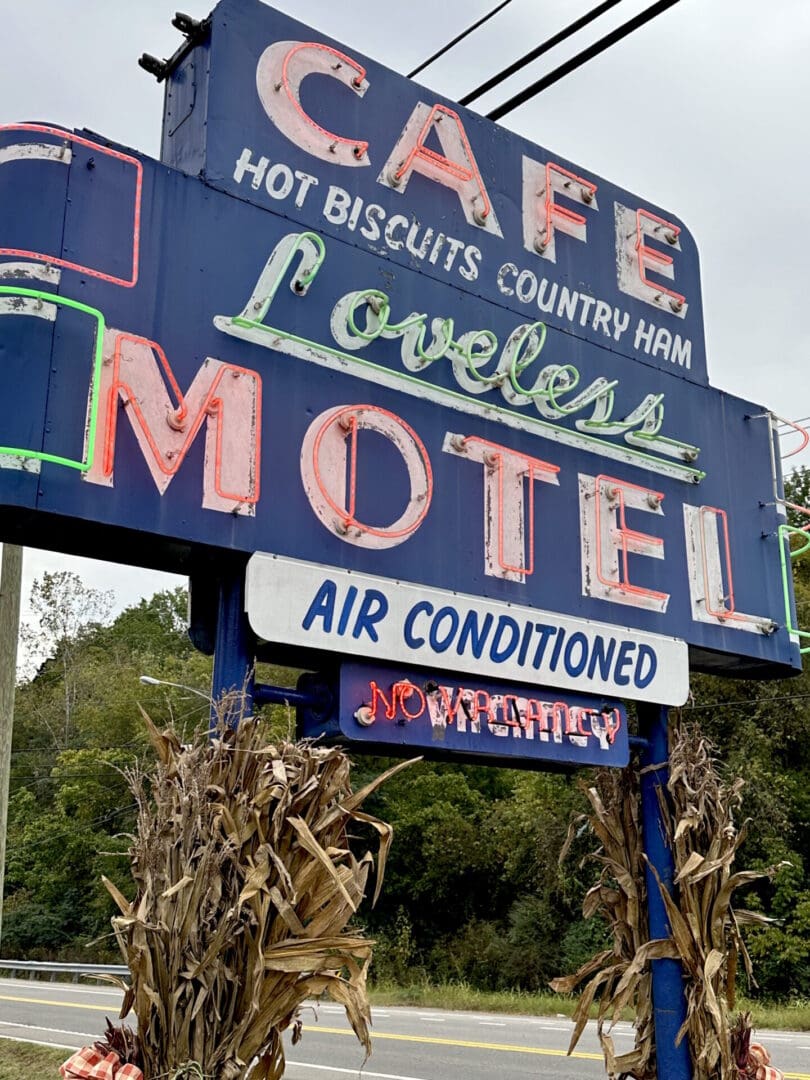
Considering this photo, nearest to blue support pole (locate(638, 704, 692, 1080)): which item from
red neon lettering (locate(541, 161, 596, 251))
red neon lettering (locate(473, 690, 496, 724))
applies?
red neon lettering (locate(473, 690, 496, 724))

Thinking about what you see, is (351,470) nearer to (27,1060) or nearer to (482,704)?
(482,704)

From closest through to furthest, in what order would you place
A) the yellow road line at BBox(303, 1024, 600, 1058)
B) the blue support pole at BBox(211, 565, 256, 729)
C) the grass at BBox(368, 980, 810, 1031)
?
the blue support pole at BBox(211, 565, 256, 729) < the yellow road line at BBox(303, 1024, 600, 1058) < the grass at BBox(368, 980, 810, 1031)

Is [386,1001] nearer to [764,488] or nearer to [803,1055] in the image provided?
[803,1055]

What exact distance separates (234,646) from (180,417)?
1230mm

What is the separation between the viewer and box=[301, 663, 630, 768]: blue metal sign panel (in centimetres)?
606

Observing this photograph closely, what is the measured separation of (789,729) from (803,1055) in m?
10.7

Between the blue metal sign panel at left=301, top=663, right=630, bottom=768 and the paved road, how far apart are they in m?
6.24

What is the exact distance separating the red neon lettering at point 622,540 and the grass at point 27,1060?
7705 mm

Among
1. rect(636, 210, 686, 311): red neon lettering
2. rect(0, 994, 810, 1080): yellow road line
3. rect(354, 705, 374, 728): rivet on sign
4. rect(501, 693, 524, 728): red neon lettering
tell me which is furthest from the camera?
rect(0, 994, 810, 1080): yellow road line

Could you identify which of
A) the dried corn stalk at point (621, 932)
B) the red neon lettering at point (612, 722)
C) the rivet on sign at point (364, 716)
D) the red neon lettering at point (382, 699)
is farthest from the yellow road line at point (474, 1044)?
the rivet on sign at point (364, 716)

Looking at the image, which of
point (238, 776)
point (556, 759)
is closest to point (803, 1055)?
point (556, 759)

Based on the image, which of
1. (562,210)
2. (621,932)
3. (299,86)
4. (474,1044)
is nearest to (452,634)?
(621,932)

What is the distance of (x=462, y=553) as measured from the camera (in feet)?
22.9

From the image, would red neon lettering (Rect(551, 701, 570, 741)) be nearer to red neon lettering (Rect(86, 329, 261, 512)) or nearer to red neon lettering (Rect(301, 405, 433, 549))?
red neon lettering (Rect(301, 405, 433, 549))
